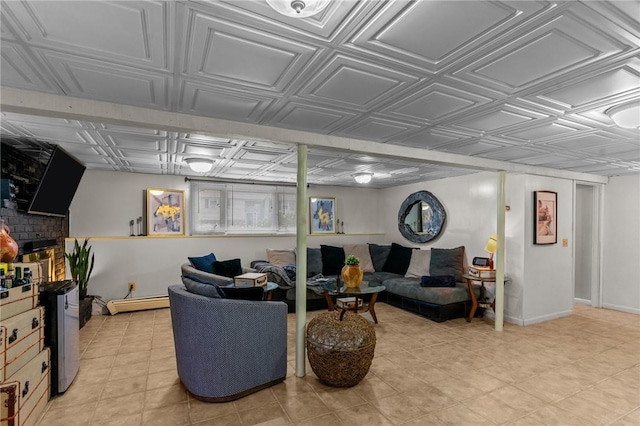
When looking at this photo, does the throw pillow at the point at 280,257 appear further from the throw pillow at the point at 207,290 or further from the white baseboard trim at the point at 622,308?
the white baseboard trim at the point at 622,308

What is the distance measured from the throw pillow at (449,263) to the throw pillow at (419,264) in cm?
16

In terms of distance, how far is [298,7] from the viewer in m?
1.28

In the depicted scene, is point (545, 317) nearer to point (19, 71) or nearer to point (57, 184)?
point (19, 71)

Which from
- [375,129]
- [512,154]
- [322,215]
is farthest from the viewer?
[322,215]

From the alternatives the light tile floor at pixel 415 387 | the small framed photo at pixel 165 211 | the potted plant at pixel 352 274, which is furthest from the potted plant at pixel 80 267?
the potted plant at pixel 352 274

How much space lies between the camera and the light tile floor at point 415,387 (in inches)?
96.5

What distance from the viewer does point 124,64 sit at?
6.00 feet

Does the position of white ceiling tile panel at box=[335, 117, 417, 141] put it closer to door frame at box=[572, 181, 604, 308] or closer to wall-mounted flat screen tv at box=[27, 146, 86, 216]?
wall-mounted flat screen tv at box=[27, 146, 86, 216]

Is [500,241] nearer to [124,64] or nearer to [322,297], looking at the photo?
[322,297]

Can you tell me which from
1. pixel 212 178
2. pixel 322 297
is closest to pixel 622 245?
pixel 322 297

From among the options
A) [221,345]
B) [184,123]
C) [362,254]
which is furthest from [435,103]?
[362,254]

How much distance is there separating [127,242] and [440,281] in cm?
515

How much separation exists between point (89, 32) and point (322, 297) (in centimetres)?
470

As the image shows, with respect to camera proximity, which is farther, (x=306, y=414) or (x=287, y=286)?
(x=287, y=286)
